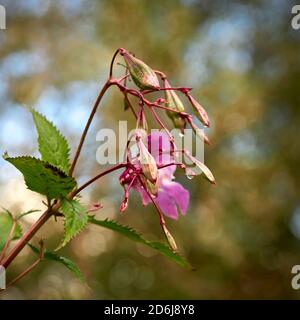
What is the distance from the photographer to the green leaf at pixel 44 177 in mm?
348

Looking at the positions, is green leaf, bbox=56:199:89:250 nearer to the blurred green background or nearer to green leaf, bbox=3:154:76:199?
green leaf, bbox=3:154:76:199

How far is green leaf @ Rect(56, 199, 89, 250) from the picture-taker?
0.35m

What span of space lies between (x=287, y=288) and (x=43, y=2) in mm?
2113

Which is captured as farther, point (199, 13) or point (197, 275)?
point (199, 13)

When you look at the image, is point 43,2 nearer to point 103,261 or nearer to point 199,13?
point 199,13

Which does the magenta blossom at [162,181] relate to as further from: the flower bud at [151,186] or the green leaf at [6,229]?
the green leaf at [6,229]

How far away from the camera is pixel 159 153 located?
389mm

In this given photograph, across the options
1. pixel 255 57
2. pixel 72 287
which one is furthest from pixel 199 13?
pixel 72 287

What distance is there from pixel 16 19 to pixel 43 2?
0.21 metres

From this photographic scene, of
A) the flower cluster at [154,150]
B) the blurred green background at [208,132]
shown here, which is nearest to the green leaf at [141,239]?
the flower cluster at [154,150]

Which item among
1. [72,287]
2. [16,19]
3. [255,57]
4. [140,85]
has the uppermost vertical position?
[16,19]
